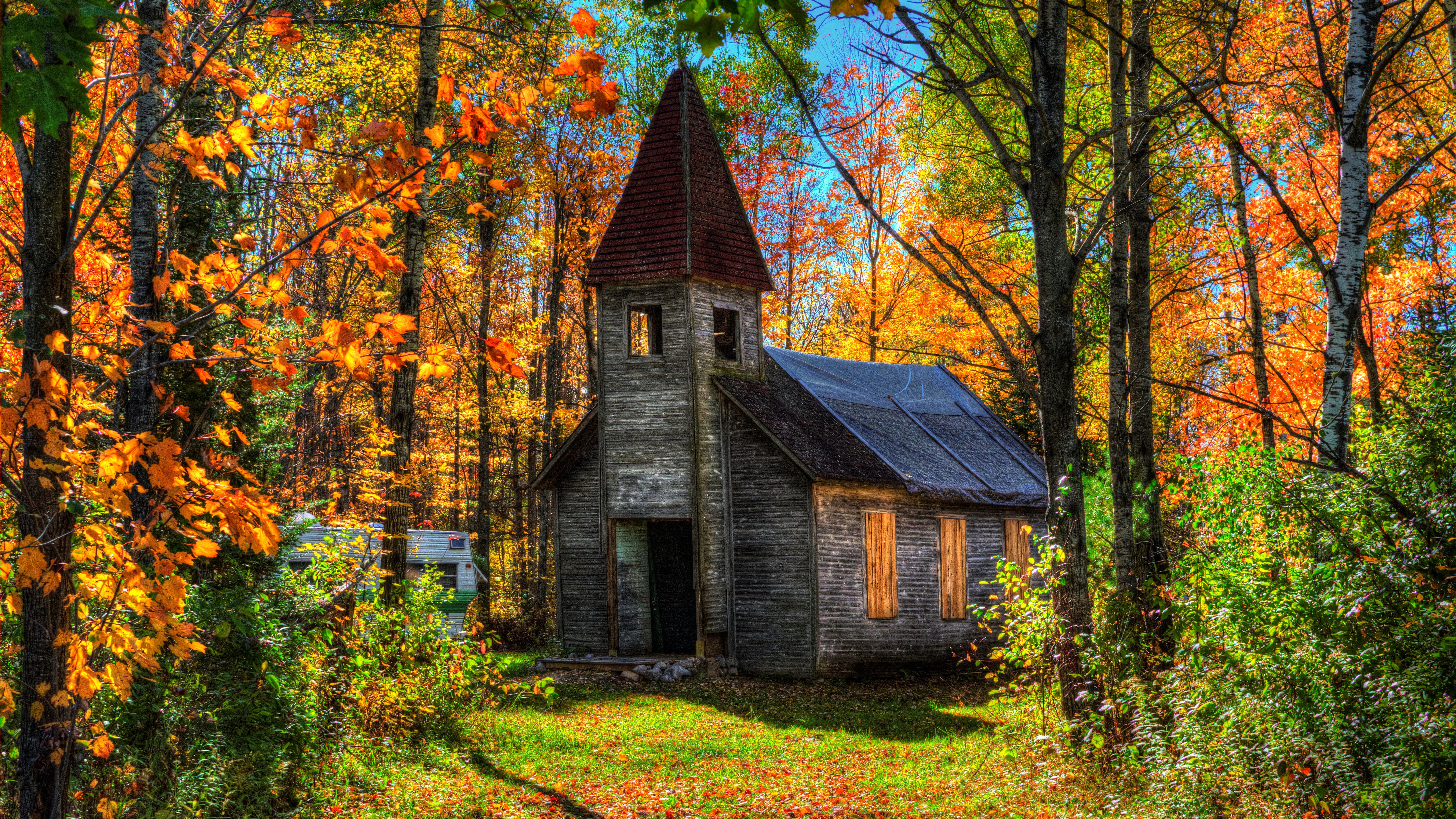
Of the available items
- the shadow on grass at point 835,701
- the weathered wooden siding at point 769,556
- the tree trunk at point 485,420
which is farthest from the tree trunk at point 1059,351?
the tree trunk at point 485,420

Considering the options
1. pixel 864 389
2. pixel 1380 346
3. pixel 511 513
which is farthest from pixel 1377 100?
pixel 511 513

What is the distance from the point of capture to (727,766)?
10.4m

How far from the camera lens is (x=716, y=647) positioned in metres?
17.3

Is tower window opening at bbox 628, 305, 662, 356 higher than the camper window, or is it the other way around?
tower window opening at bbox 628, 305, 662, 356

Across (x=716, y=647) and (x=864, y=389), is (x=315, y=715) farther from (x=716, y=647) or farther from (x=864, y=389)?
(x=864, y=389)

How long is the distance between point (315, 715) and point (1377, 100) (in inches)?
555

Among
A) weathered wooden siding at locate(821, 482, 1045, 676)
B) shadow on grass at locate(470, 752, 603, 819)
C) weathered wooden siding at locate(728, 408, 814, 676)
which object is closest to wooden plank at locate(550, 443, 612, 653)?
weathered wooden siding at locate(728, 408, 814, 676)

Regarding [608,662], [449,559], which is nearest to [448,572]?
[449,559]

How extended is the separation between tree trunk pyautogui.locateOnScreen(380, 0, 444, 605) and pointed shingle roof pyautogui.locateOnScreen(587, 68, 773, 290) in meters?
6.70

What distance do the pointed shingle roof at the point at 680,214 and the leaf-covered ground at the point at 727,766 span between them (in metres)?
7.56

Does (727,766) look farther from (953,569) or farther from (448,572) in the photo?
(448,572)

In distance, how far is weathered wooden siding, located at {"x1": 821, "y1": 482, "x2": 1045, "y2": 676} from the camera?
679 inches

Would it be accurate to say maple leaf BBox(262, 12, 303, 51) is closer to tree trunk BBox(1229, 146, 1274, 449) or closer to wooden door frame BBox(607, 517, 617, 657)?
tree trunk BBox(1229, 146, 1274, 449)

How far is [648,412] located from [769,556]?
337 centimetres
